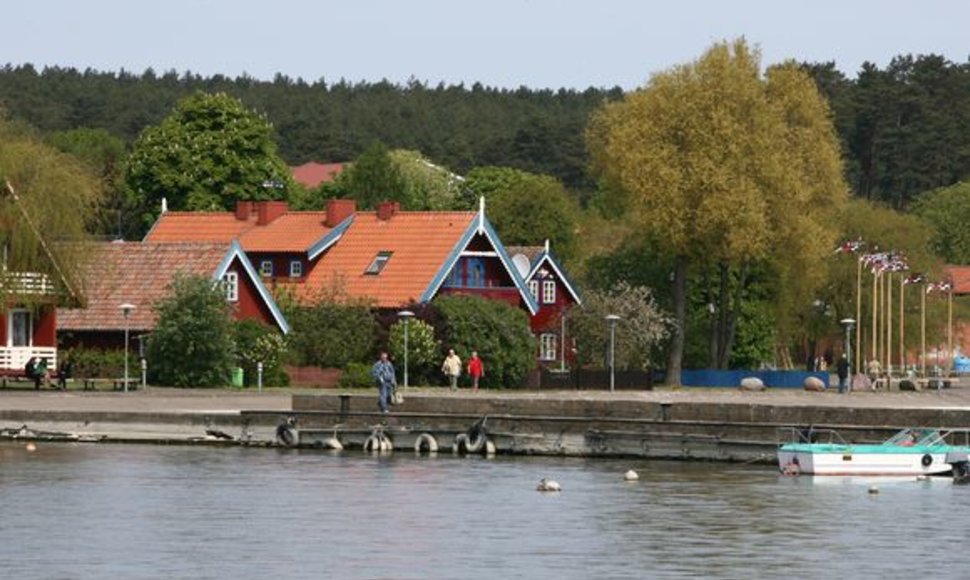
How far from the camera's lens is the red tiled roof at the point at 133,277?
84.6m

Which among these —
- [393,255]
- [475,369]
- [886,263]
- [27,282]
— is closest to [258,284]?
[475,369]

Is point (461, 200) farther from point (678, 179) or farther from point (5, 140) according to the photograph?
point (5, 140)

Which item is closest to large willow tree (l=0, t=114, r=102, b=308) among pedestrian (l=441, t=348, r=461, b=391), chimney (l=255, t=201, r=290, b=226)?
pedestrian (l=441, t=348, r=461, b=391)

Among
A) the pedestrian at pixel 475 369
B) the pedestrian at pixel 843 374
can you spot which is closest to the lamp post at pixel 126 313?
the pedestrian at pixel 475 369

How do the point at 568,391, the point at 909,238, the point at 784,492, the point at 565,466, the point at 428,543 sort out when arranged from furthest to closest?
the point at 909,238
the point at 568,391
the point at 565,466
the point at 784,492
the point at 428,543

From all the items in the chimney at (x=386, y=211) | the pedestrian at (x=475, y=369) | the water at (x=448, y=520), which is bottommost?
the water at (x=448, y=520)

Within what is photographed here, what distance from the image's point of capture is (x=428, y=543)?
40.1m

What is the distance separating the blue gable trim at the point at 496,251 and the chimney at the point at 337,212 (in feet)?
21.4

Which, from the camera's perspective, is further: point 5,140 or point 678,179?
point 678,179

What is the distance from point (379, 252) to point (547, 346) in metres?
10.4

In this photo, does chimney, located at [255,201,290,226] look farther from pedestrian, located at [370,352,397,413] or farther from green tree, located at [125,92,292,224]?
pedestrian, located at [370,352,397,413]

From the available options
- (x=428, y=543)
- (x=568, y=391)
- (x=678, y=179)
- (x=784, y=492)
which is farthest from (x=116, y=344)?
(x=428, y=543)

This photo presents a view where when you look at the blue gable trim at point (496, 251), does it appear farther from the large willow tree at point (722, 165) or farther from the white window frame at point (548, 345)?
the large willow tree at point (722, 165)

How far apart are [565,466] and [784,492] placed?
7513mm
